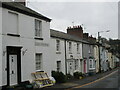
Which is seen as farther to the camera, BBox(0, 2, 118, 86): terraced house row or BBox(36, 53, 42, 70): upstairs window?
BBox(36, 53, 42, 70): upstairs window

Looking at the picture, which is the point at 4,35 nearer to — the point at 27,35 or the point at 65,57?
the point at 27,35

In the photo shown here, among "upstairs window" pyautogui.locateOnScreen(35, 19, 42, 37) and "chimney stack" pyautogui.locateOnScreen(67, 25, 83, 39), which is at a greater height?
"chimney stack" pyautogui.locateOnScreen(67, 25, 83, 39)

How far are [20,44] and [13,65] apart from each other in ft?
5.44

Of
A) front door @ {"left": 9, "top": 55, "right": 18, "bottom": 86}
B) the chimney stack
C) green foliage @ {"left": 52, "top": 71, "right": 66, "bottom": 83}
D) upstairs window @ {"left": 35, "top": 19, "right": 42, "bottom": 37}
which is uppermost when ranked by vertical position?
the chimney stack

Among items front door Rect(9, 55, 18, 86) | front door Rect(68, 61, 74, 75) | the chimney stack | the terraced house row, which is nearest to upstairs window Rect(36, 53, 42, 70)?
the terraced house row

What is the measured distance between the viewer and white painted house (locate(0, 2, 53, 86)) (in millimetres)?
12641

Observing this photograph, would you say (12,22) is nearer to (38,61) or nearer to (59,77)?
(38,61)

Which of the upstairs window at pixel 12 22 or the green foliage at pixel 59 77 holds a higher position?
the upstairs window at pixel 12 22

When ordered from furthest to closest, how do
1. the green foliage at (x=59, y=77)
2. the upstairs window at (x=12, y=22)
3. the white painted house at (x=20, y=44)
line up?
the green foliage at (x=59, y=77) < the upstairs window at (x=12, y=22) < the white painted house at (x=20, y=44)

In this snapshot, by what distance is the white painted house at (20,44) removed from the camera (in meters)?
12.6

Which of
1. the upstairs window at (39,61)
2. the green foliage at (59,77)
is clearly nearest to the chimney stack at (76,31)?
the green foliage at (59,77)

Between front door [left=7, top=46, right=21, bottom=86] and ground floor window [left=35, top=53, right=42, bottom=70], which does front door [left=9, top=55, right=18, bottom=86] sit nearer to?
front door [left=7, top=46, right=21, bottom=86]

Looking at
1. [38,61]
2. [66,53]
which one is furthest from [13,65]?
[66,53]

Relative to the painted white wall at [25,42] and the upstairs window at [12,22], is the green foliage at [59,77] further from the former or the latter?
the upstairs window at [12,22]
